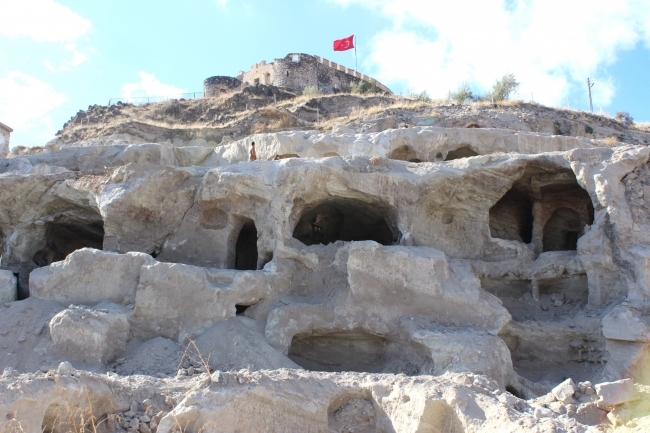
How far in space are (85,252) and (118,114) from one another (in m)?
16.9

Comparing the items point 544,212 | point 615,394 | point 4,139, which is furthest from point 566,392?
point 4,139

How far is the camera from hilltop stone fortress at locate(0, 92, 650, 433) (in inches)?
206

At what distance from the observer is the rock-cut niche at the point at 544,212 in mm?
10414

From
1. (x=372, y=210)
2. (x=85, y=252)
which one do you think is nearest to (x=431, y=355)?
(x=372, y=210)

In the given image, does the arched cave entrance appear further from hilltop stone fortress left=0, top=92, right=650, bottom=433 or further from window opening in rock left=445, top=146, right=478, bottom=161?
window opening in rock left=445, top=146, right=478, bottom=161

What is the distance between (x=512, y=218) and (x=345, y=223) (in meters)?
3.35

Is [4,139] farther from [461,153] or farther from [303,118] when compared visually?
[461,153]

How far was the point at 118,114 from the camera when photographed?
23766mm

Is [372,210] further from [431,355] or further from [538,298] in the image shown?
[431,355]

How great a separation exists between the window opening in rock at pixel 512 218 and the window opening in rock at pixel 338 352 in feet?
13.7

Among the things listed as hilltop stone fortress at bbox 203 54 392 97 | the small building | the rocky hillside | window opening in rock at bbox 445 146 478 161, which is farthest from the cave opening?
hilltop stone fortress at bbox 203 54 392 97

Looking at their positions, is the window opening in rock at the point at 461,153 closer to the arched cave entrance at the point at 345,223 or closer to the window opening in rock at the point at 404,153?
the window opening in rock at the point at 404,153

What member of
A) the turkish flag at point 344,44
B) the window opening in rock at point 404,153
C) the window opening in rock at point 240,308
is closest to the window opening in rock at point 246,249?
Answer: the window opening in rock at point 240,308

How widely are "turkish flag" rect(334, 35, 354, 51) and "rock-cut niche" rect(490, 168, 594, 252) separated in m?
21.3
